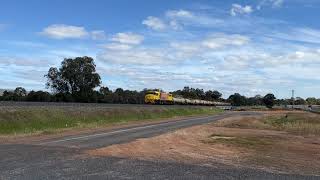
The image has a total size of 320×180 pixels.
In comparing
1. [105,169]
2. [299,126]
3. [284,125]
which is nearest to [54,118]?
[299,126]

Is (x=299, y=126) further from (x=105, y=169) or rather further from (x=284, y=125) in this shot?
(x=105, y=169)

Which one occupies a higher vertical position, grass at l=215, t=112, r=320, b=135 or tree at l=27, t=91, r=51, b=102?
tree at l=27, t=91, r=51, b=102

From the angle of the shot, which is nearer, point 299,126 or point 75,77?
point 299,126

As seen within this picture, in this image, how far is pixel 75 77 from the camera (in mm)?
125000

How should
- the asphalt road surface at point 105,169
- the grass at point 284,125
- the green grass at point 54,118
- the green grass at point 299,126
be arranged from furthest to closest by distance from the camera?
the grass at point 284,125 → the green grass at point 299,126 → the green grass at point 54,118 → the asphalt road surface at point 105,169

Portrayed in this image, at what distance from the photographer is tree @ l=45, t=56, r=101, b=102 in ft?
411

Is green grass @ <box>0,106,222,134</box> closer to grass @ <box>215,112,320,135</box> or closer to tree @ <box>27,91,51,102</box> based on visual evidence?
grass @ <box>215,112,320,135</box>

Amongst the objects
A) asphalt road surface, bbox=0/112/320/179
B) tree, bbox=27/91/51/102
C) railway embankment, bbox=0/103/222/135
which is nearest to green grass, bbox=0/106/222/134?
railway embankment, bbox=0/103/222/135

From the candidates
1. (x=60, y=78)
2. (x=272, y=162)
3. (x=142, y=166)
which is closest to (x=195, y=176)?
(x=142, y=166)

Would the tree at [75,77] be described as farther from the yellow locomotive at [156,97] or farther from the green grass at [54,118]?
the green grass at [54,118]

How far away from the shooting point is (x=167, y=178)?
Result: 514 inches

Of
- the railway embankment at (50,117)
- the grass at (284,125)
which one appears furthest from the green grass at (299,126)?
the railway embankment at (50,117)

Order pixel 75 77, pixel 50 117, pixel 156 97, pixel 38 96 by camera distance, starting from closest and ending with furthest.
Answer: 1. pixel 50 117
2. pixel 156 97
3. pixel 38 96
4. pixel 75 77

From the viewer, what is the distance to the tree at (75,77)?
411 feet
